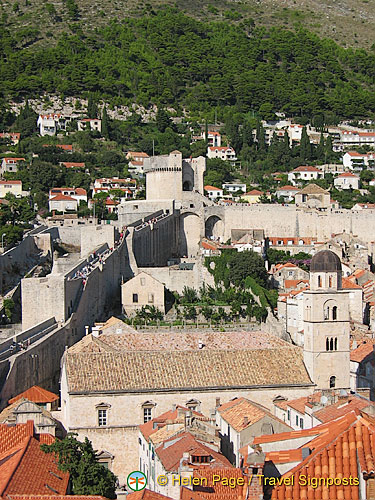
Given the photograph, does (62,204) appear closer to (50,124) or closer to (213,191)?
(213,191)

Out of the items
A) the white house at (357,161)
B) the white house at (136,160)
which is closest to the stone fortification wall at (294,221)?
the white house at (136,160)

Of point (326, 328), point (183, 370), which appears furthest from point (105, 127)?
point (183, 370)

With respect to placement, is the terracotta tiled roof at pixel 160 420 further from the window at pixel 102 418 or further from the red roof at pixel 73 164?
the red roof at pixel 73 164

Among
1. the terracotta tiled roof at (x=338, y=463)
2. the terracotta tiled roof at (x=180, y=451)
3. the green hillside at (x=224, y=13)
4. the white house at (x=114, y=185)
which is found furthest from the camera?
the green hillside at (x=224, y=13)

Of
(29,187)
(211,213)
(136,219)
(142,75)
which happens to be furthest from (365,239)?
(142,75)

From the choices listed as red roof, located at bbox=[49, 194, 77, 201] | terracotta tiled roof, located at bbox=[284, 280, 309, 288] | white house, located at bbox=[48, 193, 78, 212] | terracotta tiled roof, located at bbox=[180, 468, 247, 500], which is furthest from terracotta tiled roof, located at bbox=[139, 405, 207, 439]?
red roof, located at bbox=[49, 194, 77, 201]

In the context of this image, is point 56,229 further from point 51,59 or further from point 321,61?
point 321,61

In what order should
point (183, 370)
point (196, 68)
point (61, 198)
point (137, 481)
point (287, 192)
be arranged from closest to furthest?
point (137, 481)
point (183, 370)
point (61, 198)
point (287, 192)
point (196, 68)

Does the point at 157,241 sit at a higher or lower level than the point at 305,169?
lower
